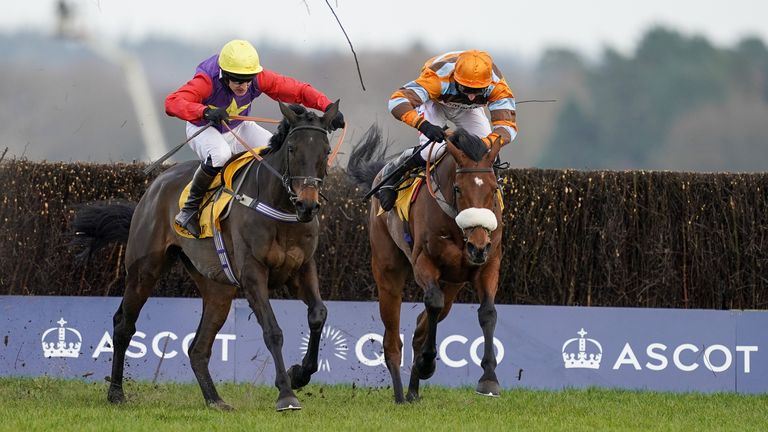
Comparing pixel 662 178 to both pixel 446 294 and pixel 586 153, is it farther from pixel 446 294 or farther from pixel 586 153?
pixel 586 153

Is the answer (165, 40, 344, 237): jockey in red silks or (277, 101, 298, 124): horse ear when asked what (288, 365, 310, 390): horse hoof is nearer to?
(165, 40, 344, 237): jockey in red silks

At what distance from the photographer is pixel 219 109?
7.15 m

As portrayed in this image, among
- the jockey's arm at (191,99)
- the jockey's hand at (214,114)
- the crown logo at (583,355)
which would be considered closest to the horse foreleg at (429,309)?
the jockey's hand at (214,114)

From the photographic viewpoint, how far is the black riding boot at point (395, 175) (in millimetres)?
8078

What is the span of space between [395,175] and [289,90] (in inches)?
41.2

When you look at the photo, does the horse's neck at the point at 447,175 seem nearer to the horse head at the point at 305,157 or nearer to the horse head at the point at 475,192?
the horse head at the point at 475,192

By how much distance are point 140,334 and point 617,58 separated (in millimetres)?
6844

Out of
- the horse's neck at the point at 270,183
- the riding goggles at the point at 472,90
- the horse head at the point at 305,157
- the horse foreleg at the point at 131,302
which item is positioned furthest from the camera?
the horse foreleg at the point at 131,302

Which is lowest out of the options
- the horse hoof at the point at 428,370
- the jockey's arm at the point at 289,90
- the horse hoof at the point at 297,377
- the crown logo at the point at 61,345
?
the horse hoof at the point at 297,377

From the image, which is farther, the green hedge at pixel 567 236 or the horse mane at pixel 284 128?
the green hedge at pixel 567 236

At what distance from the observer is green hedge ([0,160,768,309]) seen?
10.0 m

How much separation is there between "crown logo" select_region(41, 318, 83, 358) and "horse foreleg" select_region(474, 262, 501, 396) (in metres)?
3.52

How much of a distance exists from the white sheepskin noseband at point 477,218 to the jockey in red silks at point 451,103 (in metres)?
0.54

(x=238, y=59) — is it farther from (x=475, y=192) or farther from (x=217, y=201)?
(x=475, y=192)
